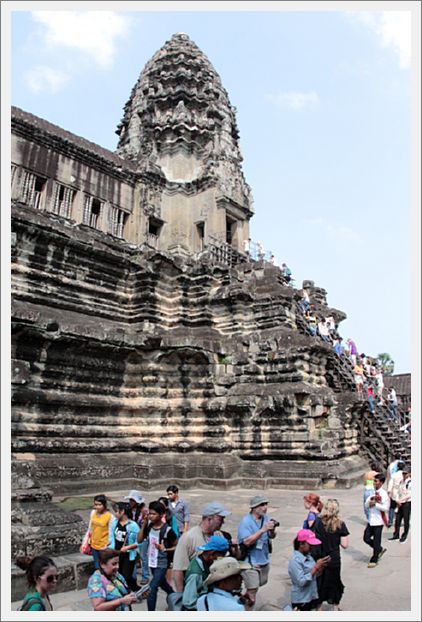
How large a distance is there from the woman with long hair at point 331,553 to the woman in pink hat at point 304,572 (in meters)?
0.40

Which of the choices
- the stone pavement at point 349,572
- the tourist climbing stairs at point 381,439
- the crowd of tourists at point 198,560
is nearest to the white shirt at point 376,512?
the crowd of tourists at point 198,560

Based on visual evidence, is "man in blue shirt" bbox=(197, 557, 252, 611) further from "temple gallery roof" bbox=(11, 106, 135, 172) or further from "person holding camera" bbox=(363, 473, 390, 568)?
"temple gallery roof" bbox=(11, 106, 135, 172)

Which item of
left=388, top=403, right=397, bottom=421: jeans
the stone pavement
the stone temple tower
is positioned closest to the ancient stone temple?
the stone temple tower

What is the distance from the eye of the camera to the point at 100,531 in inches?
234

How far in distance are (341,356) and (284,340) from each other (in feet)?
17.0

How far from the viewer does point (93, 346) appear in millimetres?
14250

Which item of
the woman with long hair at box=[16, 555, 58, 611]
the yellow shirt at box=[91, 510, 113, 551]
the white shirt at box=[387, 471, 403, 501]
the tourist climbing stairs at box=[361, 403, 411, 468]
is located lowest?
the tourist climbing stairs at box=[361, 403, 411, 468]

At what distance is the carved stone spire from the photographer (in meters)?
24.7

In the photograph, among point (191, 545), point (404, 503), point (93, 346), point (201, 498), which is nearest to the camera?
point (191, 545)

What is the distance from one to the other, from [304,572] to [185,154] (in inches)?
905

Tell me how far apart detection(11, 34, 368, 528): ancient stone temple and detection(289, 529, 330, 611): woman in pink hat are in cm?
830

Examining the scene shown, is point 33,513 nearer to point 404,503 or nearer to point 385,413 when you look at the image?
point 404,503

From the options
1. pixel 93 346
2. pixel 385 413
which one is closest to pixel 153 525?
pixel 93 346

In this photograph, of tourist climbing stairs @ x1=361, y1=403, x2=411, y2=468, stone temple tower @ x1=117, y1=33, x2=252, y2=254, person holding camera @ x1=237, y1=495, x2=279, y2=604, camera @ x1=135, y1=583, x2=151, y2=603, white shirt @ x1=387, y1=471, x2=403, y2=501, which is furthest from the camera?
stone temple tower @ x1=117, y1=33, x2=252, y2=254
